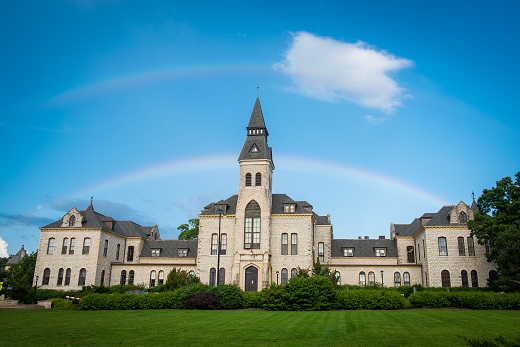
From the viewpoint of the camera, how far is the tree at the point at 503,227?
118ft

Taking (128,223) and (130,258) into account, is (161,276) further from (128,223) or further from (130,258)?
(128,223)

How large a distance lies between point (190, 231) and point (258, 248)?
2988cm

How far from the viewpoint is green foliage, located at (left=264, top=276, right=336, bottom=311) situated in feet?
99.9

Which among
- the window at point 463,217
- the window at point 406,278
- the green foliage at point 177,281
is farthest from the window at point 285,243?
the window at point 463,217

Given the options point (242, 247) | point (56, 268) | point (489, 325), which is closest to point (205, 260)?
point (242, 247)

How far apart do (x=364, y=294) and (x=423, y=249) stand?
24891 millimetres

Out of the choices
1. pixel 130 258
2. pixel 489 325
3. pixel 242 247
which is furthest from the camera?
pixel 130 258

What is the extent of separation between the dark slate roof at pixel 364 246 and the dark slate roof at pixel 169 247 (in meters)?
19.6

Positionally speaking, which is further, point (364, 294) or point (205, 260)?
point (205, 260)

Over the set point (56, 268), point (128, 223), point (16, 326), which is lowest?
point (16, 326)

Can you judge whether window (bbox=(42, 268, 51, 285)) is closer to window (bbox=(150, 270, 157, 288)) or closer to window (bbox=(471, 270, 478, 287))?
window (bbox=(150, 270, 157, 288))

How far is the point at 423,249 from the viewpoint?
52.2 m

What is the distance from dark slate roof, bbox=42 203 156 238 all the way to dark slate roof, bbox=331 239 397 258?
2825 centimetres

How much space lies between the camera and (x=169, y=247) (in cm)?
6184
